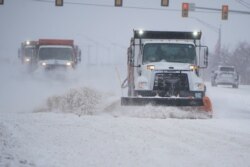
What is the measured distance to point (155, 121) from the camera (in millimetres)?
13516

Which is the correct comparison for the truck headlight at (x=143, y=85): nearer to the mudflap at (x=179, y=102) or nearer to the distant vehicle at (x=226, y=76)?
the mudflap at (x=179, y=102)

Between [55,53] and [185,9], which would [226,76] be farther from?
[55,53]

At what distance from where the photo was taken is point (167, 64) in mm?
16219

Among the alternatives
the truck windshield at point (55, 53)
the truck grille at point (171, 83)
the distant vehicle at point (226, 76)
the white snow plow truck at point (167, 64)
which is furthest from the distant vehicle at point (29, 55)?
the distant vehicle at point (226, 76)

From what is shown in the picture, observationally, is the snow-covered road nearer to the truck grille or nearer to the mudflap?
the mudflap

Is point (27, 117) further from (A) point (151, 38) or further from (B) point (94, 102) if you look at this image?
(A) point (151, 38)

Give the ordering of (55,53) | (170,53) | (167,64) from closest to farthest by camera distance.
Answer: (167,64) → (170,53) → (55,53)

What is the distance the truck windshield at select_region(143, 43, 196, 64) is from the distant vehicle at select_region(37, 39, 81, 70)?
9626mm

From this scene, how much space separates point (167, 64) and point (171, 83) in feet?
1.84

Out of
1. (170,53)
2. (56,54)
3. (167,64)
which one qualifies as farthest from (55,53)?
(167,64)

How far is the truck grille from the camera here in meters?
16.0

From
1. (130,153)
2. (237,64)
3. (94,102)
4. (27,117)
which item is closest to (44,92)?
(94,102)

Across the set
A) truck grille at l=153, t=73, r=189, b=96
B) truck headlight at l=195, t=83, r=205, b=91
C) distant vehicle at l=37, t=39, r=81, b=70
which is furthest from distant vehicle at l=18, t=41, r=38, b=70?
truck headlight at l=195, t=83, r=205, b=91

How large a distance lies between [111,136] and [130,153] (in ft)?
5.79
